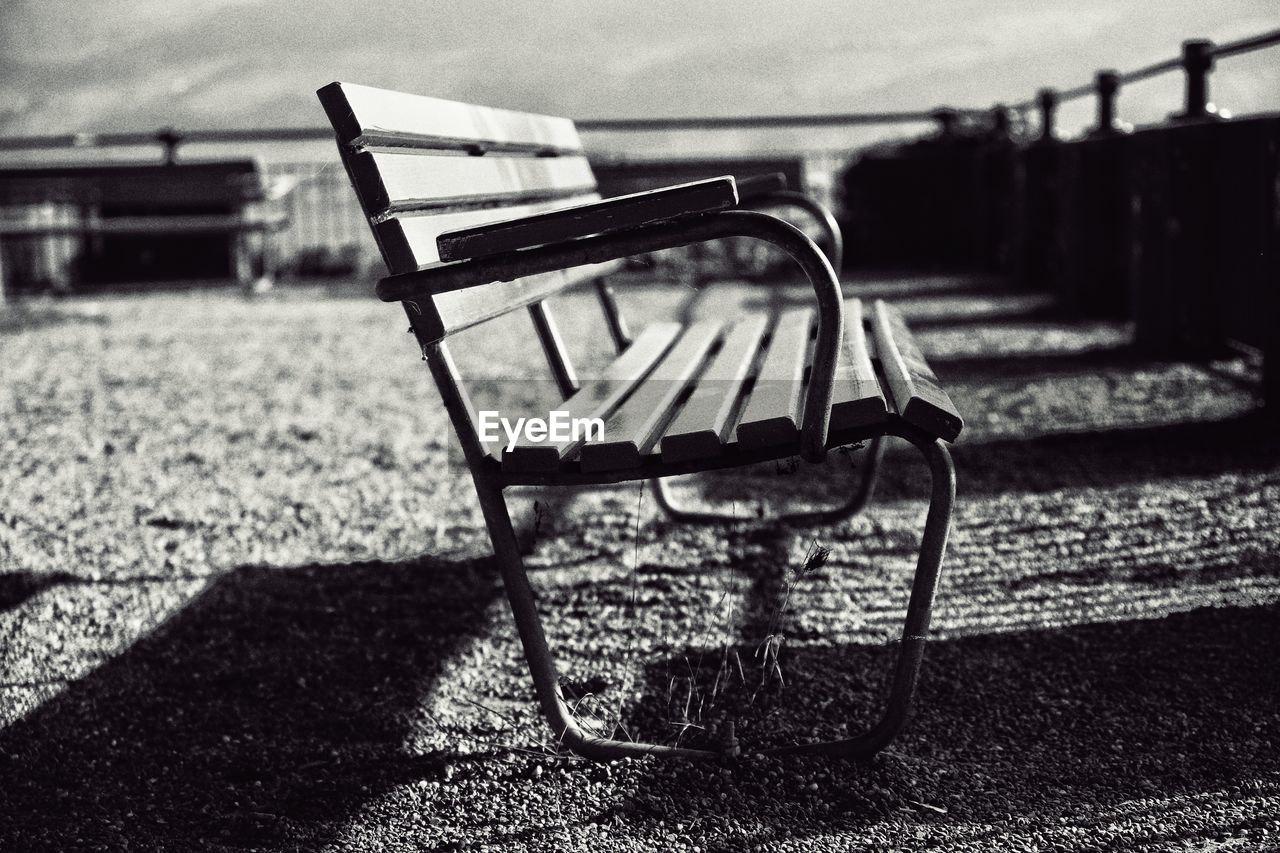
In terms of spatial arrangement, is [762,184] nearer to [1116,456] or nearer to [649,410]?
[649,410]

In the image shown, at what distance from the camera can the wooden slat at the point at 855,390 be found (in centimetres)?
176

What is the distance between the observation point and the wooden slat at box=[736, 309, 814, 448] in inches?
68.9

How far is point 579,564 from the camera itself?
2908mm

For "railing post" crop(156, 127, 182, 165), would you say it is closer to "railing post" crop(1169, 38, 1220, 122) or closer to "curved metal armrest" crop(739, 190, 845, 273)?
"railing post" crop(1169, 38, 1220, 122)

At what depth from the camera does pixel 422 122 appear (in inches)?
83.7

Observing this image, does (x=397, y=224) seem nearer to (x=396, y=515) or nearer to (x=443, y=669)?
(x=443, y=669)

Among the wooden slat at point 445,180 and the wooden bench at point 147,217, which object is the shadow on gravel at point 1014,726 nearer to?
the wooden slat at point 445,180

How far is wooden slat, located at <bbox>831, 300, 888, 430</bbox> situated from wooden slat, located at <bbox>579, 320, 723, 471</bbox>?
27 cm

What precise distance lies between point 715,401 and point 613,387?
0.29 metres

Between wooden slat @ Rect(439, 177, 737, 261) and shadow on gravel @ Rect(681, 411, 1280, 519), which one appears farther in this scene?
shadow on gravel @ Rect(681, 411, 1280, 519)

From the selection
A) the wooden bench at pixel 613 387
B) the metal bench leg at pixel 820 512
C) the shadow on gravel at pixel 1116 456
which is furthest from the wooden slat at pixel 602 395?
the shadow on gravel at pixel 1116 456

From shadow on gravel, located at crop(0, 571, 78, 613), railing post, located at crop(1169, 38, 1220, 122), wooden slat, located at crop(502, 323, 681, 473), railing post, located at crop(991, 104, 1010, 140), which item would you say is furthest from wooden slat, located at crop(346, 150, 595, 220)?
railing post, located at crop(991, 104, 1010, 140)

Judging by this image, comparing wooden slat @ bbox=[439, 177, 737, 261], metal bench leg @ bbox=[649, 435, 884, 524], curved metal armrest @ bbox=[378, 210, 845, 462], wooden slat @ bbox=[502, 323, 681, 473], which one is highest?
wooden slat @ bbox=[439, 177, 737, 261]

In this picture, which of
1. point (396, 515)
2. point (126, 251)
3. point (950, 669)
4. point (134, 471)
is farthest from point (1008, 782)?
point (126, 251)
